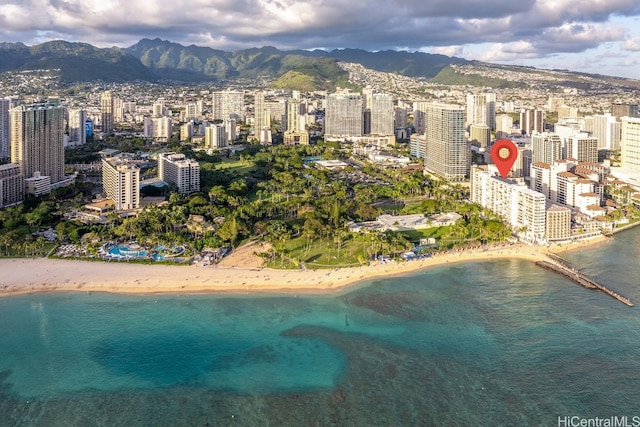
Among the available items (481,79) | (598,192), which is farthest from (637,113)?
(481,79)

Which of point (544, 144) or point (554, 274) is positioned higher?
point (544, 144)

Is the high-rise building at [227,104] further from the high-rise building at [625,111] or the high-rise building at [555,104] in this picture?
the high-rise building at [625,111]

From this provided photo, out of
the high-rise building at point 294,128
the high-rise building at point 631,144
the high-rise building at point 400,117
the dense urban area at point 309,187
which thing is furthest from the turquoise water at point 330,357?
the high-rise building at point 400,117

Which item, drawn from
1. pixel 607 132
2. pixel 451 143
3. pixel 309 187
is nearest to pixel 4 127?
pixel 309 187

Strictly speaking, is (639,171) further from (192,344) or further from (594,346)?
(192,344)

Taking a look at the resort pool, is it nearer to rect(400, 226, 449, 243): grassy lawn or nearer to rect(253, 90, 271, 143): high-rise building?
rect(400, 226, 449, 243): grassy lawn

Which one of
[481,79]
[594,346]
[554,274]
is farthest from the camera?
[481,79]

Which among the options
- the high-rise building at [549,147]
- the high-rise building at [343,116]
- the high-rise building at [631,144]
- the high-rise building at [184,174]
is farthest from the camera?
the high-rise building at [343,116]
